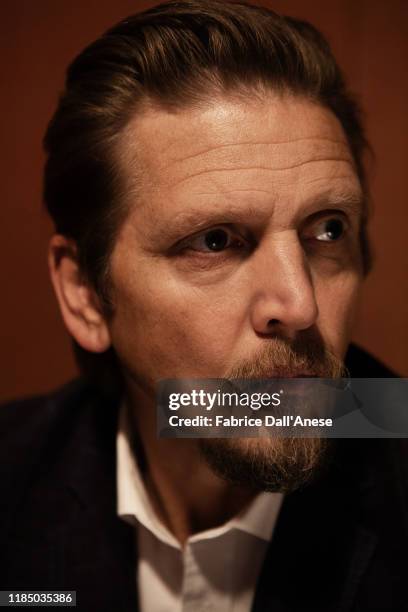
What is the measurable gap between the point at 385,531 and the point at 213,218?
21.5 inches

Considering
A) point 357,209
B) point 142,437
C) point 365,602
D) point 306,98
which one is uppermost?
point 306,98

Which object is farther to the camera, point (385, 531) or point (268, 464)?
point (385, 531)

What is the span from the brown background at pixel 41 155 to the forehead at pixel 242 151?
18 cm

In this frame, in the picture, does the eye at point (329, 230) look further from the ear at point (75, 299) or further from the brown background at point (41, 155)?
the ear at point (75, 299)

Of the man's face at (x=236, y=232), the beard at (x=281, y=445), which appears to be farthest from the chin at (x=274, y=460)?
the man's face at (x=236, y=232)

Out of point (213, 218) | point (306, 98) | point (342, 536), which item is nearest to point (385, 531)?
point (342, 536)

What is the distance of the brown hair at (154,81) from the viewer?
31.9 inches

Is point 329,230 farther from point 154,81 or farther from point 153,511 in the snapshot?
→ point 153,511

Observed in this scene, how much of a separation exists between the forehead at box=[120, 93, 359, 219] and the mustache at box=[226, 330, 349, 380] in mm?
189

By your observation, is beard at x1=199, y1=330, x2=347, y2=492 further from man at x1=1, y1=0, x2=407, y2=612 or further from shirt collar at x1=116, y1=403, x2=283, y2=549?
shirt collar at x1=116, y1=403, x2=283, y2=549

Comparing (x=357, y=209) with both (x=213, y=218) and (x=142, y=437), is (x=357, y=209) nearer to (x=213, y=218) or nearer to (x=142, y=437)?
(x=213, y=218)

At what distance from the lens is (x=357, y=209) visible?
33.2 inches

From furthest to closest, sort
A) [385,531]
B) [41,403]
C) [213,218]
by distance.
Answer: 1. [41,403]
2. [385,531]
3. [213,218]

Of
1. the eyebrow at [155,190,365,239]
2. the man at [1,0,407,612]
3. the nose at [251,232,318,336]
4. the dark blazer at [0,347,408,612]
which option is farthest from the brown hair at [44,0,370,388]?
the dark blazer at [0,347,408,612]
